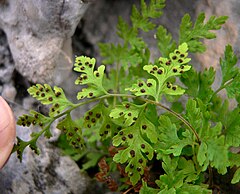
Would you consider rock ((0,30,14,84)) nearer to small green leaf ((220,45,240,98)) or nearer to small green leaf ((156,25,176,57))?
small green leaf ((156,25,176,57))

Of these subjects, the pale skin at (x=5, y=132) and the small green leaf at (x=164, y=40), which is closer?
the pale skin at (x=5, y=132)

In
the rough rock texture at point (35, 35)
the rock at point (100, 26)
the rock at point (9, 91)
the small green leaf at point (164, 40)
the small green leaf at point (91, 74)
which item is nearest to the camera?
the small green leaf at point (91, 74)

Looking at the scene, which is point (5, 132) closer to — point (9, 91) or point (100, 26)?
point (9, 91)

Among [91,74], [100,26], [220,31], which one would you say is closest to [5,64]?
[100,26]

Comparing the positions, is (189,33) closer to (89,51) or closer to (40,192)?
(89,51)

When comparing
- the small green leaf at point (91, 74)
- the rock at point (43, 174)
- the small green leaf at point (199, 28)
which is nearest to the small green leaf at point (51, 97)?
the small green leaf at point (91, 74)

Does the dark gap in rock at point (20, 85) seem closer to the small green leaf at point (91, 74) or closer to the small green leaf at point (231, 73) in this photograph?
the small green leaf at point (91, 74)
